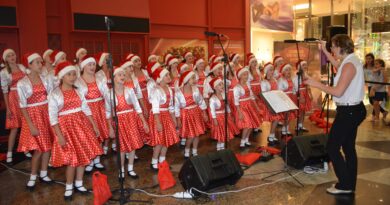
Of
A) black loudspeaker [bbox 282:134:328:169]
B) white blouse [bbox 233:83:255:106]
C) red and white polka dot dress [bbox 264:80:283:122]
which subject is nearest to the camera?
black loudspeaker [bbox 282:134:328:169]

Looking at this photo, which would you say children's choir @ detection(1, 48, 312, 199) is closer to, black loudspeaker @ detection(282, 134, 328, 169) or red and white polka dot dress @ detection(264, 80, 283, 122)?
red and white polka dot dress @ detection(264, 80, 283, 122)

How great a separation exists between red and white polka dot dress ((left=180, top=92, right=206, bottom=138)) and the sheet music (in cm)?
108

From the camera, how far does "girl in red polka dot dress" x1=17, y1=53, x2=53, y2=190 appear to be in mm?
4082

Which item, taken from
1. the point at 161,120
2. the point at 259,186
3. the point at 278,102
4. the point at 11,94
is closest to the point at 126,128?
the point at 161,120

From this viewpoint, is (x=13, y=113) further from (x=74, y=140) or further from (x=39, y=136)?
(x=74, y=140)

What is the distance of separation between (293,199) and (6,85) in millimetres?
4577

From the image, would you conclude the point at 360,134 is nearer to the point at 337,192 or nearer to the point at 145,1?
the point at 337,192

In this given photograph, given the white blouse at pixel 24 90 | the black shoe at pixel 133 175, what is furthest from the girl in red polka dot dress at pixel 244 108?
the white blouse at pixel 24 90

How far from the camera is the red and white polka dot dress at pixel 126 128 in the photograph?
424 cm

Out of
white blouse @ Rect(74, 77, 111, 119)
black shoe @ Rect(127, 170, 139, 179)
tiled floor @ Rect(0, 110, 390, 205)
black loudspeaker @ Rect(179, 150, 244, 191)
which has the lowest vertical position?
tiled floor @ Rect(0, 110, 390, 205)

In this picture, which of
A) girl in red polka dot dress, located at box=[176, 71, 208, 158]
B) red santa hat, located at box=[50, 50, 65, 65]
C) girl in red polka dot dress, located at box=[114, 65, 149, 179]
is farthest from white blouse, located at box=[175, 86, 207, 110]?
red santa hat, located at box=[50, 50, 65, 65]

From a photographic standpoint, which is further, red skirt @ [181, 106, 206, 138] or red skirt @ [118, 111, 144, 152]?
red skirt @ [181, 106, 206, 138]

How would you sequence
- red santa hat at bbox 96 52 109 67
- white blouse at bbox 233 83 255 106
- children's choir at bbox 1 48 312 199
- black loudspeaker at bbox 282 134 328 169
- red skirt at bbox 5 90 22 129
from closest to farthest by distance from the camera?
children's choir at bbox 1 48 312 199 < black loudspeaker at bbox 282 134 328 169 < red santa hat at bbox 96 52 109 67 < red skirt at bbox 5 90 22 129 < white blouse at bbox 233 83 255 106

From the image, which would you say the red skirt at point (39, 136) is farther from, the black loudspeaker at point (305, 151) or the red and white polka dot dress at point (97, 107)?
the black loudspeaker at point (305, 151)
